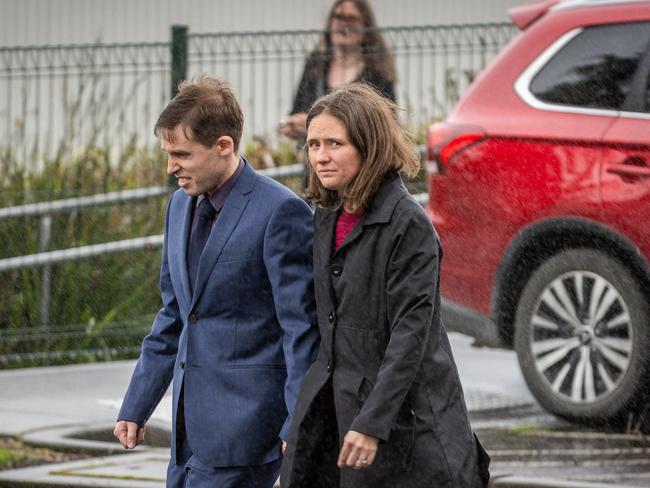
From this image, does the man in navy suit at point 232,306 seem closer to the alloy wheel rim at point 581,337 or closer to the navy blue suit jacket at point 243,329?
the navy blue suit jacket at point 243,329

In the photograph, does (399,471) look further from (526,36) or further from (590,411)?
(526,36)

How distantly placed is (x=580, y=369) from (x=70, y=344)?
4.33 meters

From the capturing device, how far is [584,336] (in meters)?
7.54

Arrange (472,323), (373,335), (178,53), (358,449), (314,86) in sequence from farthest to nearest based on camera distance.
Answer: (178,53), (314,86), (472,323), (373,335), (358,449)

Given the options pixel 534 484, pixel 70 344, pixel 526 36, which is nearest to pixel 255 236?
pixel 534 484

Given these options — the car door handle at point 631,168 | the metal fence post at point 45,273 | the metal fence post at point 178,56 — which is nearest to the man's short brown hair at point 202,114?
the car door handle at point 631,168

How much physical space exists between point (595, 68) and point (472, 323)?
4.65ft

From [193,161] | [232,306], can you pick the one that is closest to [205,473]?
[232,306]

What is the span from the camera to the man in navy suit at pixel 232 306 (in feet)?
13.9

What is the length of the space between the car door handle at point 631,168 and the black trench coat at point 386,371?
3.42m

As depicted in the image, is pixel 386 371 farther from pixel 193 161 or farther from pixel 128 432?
pixel 128 432

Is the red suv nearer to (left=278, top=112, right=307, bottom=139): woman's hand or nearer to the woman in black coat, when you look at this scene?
(left=278, top=112, right=307, bottom=139): woman's hand

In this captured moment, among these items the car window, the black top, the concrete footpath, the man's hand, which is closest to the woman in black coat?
the man's hand

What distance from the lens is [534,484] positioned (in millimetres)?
6242
